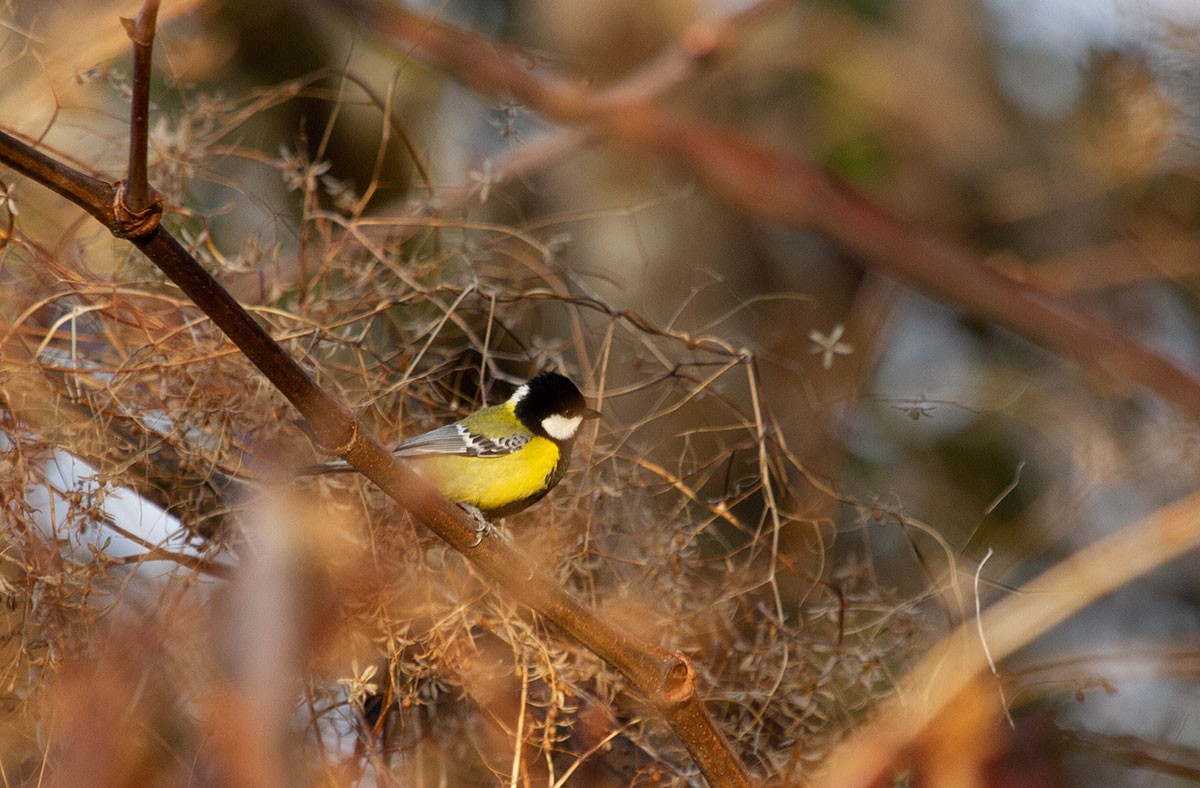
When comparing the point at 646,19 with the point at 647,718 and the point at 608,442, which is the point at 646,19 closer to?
the point at 608,442

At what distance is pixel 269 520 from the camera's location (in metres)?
1.49

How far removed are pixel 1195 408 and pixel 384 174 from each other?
3966 millimetres

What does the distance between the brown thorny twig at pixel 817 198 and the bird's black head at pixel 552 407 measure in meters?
0.67

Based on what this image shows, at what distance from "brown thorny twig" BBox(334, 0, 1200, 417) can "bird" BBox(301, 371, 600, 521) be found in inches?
28.5

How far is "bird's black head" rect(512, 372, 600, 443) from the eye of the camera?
8.72 ft

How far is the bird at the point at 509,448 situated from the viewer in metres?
2.63

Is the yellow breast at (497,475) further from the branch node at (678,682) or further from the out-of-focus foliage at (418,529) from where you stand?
the branch node at (678,682)

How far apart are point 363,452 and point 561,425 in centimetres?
108

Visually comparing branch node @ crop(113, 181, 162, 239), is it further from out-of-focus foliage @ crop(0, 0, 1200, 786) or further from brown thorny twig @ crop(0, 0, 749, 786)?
out-of-focus foliage @ crop(0, 0, 1200, 786)

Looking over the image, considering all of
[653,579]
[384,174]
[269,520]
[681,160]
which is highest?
[384,174]

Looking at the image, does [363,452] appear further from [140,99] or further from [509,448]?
[509,448]

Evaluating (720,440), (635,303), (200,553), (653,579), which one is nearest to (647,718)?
(653,579)

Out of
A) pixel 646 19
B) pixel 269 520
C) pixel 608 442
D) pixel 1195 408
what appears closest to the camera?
pixel 269 520

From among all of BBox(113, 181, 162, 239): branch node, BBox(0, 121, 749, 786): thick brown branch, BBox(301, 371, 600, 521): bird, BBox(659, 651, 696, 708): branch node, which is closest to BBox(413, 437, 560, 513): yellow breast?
BBox(301, 371, 600, 521): bird
